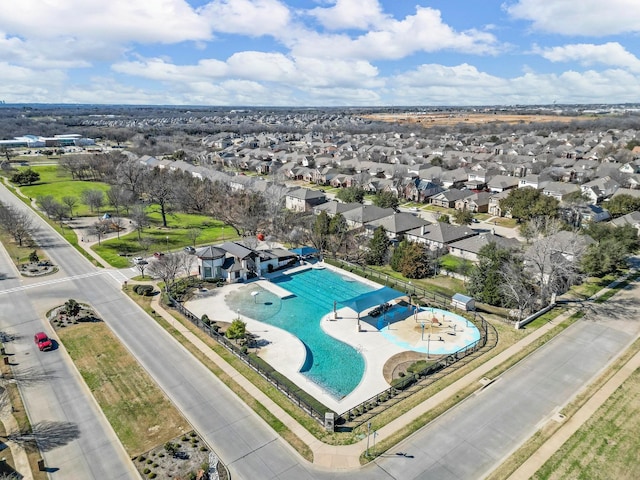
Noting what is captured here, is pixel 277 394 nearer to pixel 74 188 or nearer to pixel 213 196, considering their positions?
pixel 213 196

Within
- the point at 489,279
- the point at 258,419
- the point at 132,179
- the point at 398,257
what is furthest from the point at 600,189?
the point at 132,179

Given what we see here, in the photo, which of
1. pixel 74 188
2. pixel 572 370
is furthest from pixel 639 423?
pixel 74 188

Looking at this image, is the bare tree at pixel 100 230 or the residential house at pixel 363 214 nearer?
the bare tree at pixel 100 230

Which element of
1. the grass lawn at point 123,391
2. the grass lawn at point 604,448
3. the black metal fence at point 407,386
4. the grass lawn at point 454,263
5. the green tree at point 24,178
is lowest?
the grass lawn at point 604,448

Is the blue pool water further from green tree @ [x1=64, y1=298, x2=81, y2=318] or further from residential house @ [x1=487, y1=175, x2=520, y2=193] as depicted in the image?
residential house @ [x1=487, y1=175, x2=520, y2=193]

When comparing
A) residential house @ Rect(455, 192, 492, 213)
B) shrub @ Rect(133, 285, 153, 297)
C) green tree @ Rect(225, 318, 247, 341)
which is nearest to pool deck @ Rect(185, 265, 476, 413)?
green tree @ Rect(225, 318, 247, 341)

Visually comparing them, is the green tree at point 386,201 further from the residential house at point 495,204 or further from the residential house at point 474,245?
the residential house at point 474,245

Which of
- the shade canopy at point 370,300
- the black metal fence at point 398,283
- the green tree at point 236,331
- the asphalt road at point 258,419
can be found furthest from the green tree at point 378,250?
the green tree at point 236,331
